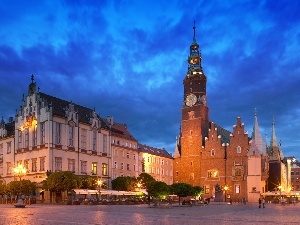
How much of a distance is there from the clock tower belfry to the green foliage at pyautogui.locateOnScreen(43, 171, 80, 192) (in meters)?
43.8

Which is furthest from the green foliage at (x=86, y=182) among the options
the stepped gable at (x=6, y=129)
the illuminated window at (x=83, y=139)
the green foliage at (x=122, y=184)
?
the stepped gable at (x=6, y=129)

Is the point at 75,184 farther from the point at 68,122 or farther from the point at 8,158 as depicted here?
the point at 8,158

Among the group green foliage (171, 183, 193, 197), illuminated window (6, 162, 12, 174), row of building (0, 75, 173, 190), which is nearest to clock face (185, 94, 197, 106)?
row of building (0, 75, 173, 190)

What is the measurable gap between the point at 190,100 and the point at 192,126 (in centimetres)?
689

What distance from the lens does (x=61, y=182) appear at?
64125 mm

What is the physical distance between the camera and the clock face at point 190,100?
345 feet

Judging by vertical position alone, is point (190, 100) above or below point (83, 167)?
above

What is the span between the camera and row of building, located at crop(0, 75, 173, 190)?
72.2 m

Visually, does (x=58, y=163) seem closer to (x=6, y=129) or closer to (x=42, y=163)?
(x=42, y=163)

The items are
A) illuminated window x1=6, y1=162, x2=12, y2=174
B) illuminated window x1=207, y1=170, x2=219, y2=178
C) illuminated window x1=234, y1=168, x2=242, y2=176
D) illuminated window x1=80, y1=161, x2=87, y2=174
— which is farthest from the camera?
illuminated window x1=207, y1=170, x2=219, y2=178

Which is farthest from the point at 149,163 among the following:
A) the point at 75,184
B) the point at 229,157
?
the point at 75,184

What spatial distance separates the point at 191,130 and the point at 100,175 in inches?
1253

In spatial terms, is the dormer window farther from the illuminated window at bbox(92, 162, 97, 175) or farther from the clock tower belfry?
the illuminated window at bbox(92, 162, 97, 175)

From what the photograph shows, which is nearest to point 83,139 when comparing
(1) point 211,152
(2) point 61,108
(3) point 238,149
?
(2) point 61,108
